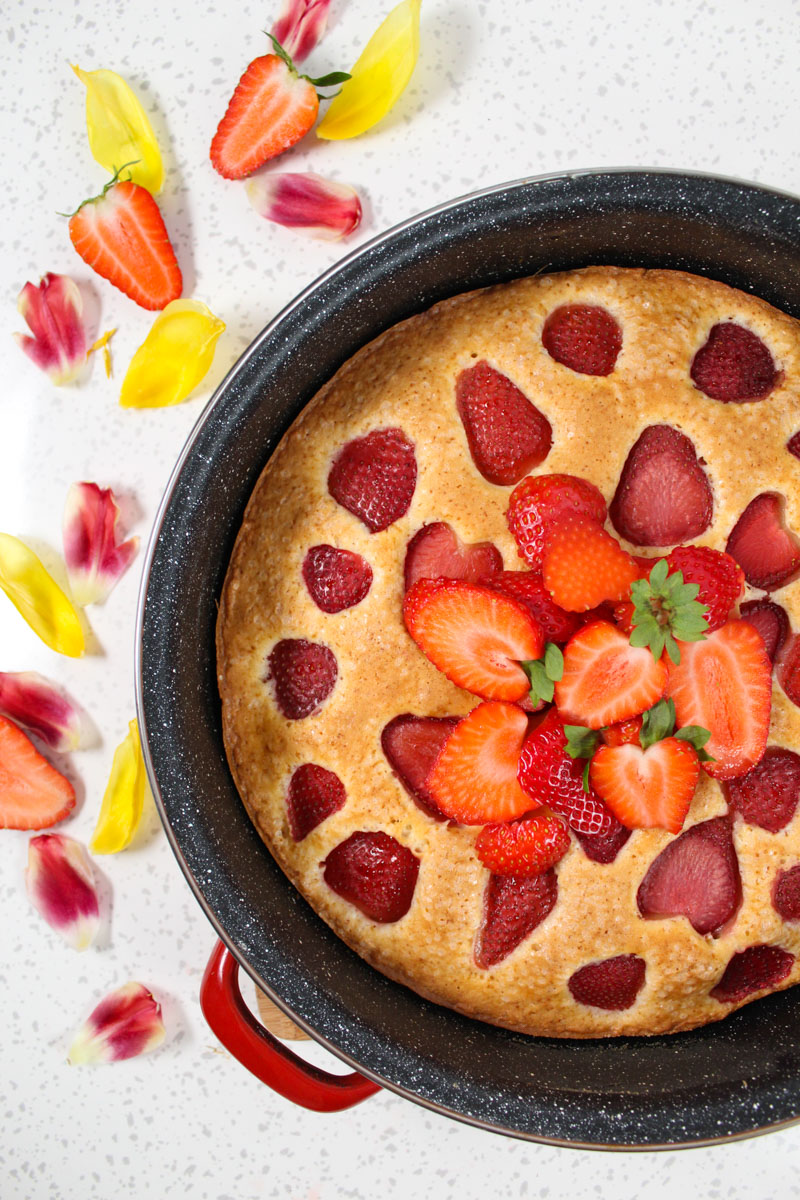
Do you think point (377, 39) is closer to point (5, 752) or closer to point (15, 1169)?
point (5, 752)

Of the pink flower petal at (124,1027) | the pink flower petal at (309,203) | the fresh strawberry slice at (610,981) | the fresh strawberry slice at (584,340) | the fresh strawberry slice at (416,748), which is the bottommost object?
the pink flower petal at (124,1027)

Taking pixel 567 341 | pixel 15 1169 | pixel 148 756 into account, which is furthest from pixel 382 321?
pixel 15 1169

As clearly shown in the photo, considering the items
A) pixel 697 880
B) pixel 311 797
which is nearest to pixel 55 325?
pixel 311 797

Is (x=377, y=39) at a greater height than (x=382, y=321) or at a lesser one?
greater

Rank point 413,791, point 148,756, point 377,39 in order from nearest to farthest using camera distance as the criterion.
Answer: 1. point 148,756
2. point 413,791
3. point 377,39

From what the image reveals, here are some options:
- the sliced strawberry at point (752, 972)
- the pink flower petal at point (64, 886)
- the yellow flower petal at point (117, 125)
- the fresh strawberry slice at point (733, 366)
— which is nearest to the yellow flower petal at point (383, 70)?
the yellow flower petal at point (117, 125)

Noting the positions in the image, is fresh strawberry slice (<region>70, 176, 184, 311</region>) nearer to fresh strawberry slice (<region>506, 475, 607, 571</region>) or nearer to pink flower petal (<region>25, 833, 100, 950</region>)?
fresh strawberry slice (<region>506, 475, 607, 571</region>)

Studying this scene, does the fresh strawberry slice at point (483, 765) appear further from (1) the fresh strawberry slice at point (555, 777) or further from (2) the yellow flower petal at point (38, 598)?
(2) the yellow flower petal at point (38, 598)
